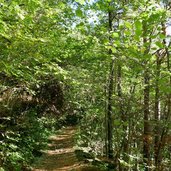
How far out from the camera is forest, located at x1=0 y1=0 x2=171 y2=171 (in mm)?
7598

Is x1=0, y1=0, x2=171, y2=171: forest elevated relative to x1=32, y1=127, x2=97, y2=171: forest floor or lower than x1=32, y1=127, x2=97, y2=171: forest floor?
elevated

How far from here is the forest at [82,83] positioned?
7598mm

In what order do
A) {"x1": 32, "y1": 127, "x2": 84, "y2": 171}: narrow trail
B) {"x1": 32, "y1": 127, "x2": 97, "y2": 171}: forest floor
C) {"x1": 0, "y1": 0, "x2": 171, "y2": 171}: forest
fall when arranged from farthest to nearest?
{"x1": 32, "y1": 127, "x2": 84, "y2": 171}: narrow trail < {"x1": 32, "y1": 127, "x2": 97, "y2": 171}: forest floor < {"x1": 0, "y1": 0, "x2": 171, "y2": 171}: forest

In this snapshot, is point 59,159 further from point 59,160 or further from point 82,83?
point 82,83

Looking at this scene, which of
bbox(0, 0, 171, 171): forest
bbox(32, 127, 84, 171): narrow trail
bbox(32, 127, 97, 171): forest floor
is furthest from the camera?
bbox(32, 127, 84, 171): narrow trail

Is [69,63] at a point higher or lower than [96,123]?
higher

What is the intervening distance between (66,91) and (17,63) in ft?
39.2

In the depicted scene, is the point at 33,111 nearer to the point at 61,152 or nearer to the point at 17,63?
the point at 61,152

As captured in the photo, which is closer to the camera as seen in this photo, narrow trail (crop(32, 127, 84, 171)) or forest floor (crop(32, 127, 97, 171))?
forest floor (crop(32, 127, 97, 171))

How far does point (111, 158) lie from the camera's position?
1418 centimetres

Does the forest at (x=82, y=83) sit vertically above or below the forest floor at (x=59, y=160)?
above

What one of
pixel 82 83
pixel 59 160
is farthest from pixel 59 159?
pixel 82 83

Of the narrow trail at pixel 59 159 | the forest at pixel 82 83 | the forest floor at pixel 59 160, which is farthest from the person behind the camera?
the narrow trail at pixel 59 159

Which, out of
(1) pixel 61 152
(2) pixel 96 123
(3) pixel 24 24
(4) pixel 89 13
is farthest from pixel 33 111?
(3) pixel 24 24
